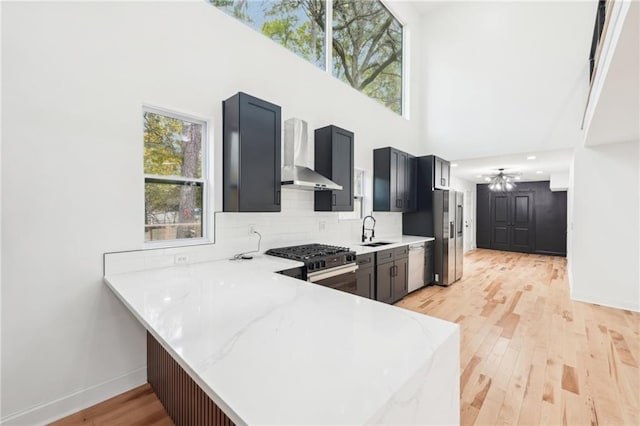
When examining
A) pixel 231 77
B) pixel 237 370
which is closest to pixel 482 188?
pixel 231 77

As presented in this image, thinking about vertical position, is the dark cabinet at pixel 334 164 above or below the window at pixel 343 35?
below

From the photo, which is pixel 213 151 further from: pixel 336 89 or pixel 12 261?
pixel 336 89

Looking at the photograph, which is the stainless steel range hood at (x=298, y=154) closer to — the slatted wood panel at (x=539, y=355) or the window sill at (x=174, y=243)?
the window sill at (x=174, y=243)

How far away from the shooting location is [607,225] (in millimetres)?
4246

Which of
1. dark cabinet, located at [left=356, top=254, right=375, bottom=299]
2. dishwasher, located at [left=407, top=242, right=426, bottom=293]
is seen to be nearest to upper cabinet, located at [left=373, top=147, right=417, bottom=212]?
dishwasher, located at [left=407, top=242, right=426, bottom=293]

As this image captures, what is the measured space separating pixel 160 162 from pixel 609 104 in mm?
4426

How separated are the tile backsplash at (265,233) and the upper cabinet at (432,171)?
1.35 meters

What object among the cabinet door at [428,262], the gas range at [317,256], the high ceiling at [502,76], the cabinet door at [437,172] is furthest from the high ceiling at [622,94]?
the cabinet door at [428,262]

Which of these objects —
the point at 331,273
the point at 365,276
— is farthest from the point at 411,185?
the point at 331,273

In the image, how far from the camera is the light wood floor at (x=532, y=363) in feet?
6.34

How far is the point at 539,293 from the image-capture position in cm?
473

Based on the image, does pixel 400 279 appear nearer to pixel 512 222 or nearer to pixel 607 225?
pixel 607 225

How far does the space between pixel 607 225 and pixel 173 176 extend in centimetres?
601

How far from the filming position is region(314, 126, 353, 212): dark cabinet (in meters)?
3.68
